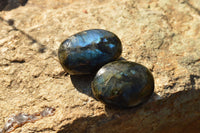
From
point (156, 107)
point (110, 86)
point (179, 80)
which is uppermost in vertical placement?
point (110, 86)

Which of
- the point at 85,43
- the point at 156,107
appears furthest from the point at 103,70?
the point at 156,107

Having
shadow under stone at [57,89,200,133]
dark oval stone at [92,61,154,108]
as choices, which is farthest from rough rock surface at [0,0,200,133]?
dark oval stone at [92,61,154,108]

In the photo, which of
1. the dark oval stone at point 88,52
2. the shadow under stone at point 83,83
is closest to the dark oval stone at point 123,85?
the dark oval stone at point 88,52

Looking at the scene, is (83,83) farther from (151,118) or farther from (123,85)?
(151,118)

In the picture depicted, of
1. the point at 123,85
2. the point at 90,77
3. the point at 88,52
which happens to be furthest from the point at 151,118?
the point at 88,52

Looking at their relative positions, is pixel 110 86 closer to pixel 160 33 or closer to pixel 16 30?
pixel 160 33
